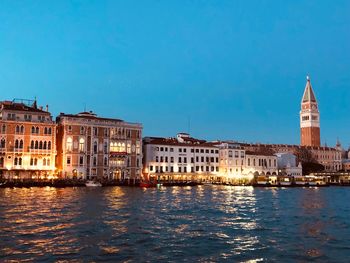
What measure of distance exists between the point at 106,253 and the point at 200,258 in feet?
9.55

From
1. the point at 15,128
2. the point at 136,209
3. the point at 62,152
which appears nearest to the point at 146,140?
the point at 62,152

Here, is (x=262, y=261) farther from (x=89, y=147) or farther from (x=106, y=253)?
(x=89, y=147)

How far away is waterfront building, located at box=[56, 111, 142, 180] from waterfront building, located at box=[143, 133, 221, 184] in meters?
5.13

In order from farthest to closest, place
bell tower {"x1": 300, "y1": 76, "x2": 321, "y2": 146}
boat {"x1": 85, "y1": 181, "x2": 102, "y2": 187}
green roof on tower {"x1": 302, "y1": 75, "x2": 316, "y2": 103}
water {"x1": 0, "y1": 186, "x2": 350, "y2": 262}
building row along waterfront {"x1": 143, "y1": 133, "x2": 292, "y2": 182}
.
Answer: green roof on tower {"x1": 302, "y1": 75, "x2": 316, "y2": 103}, bell tower {"x1": 300, "y1": 76, "x2": 321, "y2": 146}, building row along waterfront {"x1": 143, "y1": 133, "x2": 292, "y2": 182}, boat {"x1": 85, "y1": 181, "x2": 102, "y2": 187}, water {"x1": 0, "y1": 186, "x2": 350, "y2": 262}

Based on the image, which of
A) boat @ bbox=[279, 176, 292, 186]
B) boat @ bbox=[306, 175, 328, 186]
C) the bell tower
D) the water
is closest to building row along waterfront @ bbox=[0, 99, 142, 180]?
boat @ bbox=[279, 176, 292, 186]

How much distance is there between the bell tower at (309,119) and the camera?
13650 cm

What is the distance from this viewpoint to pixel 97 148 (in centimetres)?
6372

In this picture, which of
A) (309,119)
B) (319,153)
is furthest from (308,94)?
(319,153)

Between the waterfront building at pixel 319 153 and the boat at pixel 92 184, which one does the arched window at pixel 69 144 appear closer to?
the boat at pixel 92 184

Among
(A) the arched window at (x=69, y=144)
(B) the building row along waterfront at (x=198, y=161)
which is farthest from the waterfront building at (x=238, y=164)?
(A) the arched window at (x=69, y=144)

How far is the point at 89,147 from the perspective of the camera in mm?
62844

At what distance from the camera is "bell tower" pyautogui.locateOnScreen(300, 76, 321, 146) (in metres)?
136

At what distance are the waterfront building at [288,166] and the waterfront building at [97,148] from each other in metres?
37.9

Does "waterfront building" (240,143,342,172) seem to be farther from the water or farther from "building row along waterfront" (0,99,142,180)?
the water
